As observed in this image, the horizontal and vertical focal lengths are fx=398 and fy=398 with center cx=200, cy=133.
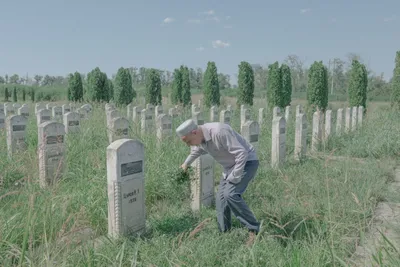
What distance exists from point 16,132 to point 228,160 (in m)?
5.44

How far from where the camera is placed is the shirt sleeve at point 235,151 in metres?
4.16

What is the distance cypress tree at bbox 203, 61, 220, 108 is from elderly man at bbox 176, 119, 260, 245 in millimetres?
20916

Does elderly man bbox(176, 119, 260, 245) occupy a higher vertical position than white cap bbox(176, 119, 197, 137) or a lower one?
lower

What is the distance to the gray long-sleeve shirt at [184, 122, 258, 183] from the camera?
418 cm

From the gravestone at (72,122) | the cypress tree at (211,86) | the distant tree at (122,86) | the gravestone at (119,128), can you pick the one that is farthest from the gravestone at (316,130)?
the distant tree at (122,86)

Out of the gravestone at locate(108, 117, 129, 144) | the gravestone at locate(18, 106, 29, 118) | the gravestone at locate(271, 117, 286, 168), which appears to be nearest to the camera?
the gravestone at locate(108, 117, 129, 144)

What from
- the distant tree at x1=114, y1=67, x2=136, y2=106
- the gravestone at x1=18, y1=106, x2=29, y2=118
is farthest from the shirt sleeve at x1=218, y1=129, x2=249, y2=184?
the distant tree at x1=114, y1=67, x2=136, y2=106

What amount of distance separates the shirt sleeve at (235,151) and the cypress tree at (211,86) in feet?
69.1

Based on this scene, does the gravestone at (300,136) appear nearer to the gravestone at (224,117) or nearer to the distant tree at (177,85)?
the gravestone at (224,117)

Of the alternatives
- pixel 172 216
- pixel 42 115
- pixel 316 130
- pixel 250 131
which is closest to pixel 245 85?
pixel 316 130

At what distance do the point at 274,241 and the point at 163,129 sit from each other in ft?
16.4

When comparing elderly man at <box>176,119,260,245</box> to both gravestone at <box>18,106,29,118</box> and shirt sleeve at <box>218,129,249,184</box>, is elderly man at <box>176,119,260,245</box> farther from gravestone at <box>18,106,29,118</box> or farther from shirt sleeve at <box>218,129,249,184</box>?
gravestone at <box>18,106,29,118</box>

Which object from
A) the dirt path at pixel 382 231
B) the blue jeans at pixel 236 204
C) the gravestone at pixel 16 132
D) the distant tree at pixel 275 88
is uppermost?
the distant tree at pixel 275 88

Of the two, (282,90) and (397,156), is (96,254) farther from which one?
(282,90)
